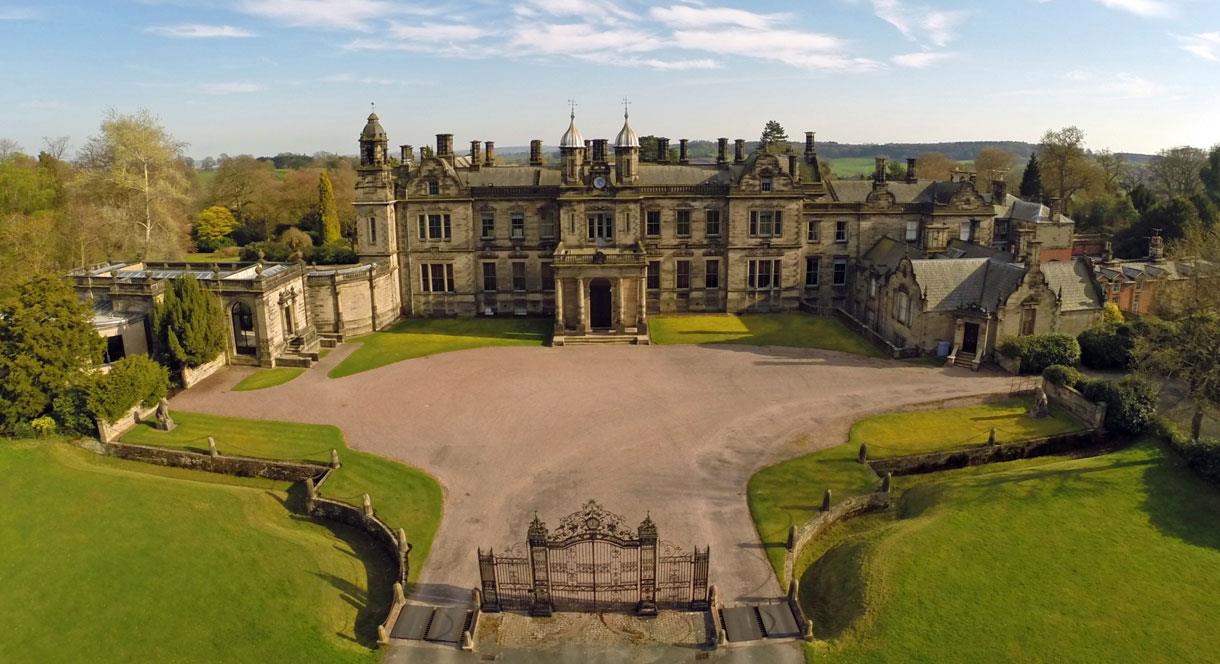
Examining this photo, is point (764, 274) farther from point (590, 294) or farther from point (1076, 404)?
point (1076, 404)

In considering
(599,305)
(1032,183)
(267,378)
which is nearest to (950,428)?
(599,305)

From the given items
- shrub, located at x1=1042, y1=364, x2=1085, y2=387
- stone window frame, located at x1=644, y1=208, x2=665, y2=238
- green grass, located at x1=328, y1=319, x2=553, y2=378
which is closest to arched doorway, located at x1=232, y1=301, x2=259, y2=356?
green grass, located at x1=328, y1=319, x2=553, y2=378

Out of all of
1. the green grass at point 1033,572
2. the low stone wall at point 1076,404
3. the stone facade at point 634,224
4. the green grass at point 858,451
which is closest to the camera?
the green grass at point 1033,572

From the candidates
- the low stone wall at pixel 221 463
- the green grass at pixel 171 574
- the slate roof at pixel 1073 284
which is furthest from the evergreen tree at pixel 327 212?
the slate roof at pixel 1073 284

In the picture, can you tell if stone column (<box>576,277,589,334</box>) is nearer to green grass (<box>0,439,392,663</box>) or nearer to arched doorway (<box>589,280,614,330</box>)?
arched doorway (<box>589,280,614,330</box>)

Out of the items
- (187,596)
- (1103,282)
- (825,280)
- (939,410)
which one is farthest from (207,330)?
(1103,282)

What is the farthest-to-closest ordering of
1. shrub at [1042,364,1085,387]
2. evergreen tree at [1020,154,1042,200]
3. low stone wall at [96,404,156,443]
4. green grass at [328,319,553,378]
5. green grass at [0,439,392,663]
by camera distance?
evergreen tree at [1020,154,1042,200]
green grass at [328,319,553,378]
shrub at [1042,364,1085,387]
low stone wall at [96,404,156,443]
green grass at [0,439,392,663]

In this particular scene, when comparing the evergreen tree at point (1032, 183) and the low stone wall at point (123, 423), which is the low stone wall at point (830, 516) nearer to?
the low stone wall at point (123, 423)
